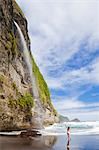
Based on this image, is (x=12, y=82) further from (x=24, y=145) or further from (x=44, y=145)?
(x=24, y=145)

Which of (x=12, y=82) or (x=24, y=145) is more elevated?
(x=12, y=82)

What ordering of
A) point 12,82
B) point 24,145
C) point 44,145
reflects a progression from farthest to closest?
1. point 12,82
2. point 44,145
3. point 24,145

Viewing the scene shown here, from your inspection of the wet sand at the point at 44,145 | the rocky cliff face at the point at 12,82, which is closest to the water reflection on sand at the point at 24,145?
the wet sand at the point at 44,145

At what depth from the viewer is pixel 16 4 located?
53219mm

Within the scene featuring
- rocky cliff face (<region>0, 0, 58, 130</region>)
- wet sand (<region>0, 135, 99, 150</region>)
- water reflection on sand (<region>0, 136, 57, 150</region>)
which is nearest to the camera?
water reflection on sand (<region>0, 136, 57, 150</region>)

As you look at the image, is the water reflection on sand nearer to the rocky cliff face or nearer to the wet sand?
the wet sand

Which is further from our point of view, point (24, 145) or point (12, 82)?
point (12, 82)

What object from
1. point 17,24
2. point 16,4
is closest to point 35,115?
point 17,24

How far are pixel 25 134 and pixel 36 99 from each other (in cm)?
1742

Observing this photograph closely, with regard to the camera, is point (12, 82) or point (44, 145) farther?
point (12, 82)

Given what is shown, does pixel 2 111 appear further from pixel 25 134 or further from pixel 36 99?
pixel 36 99

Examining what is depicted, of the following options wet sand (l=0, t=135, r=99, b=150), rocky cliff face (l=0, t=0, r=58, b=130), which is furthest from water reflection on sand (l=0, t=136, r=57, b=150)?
rocky cliff face (l=0, t=0, r=58, b=130)

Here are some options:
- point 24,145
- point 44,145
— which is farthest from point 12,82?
point 24,145

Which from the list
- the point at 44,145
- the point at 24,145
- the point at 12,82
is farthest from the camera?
the point at 12,82
